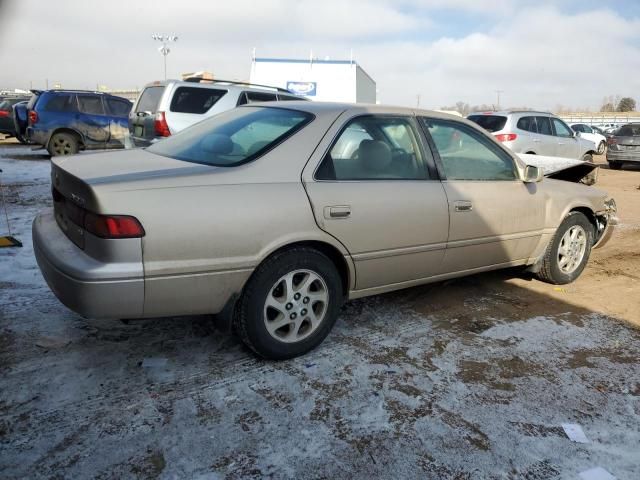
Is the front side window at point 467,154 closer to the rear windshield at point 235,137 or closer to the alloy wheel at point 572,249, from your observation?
the alloy wheel at point 572,249

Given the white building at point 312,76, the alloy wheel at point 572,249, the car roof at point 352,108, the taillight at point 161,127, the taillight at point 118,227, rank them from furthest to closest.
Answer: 1. the white building at point 312,76
2. the taillight at point 161,127
3. the alloy wheel at point 572,249
4. the car roof at point 352,108
5. the taillight at point 118,227

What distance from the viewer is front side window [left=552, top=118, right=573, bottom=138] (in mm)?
12414

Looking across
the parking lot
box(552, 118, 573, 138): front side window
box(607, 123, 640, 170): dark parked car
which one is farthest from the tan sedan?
box(607, 123, 640, 170): dark parked car

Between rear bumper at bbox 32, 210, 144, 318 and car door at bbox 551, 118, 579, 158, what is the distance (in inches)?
460

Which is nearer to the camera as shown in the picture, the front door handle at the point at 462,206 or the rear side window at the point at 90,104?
the front door handle at the point at 462,206

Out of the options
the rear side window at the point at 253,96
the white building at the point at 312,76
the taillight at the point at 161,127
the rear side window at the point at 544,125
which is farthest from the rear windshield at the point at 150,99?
the white building at the point at 312,76

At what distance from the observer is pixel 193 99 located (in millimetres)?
9055

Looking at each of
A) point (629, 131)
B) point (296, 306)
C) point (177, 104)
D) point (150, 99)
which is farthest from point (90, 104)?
point (629, 131)

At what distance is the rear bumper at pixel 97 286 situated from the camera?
2.53 m

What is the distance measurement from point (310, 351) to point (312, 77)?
19.6 metres

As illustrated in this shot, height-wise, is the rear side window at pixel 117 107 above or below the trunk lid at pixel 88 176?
above

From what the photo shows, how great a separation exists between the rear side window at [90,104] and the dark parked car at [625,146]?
15030 mm

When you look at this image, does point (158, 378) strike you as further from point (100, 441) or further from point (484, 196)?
point (484, 196)

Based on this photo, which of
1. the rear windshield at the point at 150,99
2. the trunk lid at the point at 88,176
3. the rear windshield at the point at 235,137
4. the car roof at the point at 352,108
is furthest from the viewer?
the rear windshield at the point at 150,99
